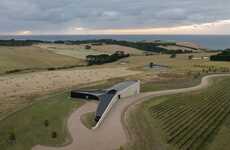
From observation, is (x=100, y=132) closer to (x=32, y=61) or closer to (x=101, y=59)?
(x=32, y=61)

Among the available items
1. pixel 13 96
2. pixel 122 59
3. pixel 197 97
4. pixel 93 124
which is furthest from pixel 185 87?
pixel 122 59

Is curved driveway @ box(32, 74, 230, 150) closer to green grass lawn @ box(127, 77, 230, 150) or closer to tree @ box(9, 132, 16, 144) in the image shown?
green grass lawn @ box(127, 77, 230, 150)

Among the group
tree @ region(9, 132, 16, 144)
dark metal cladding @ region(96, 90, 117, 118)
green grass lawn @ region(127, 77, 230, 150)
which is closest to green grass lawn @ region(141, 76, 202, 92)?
green grass lawn @ region(127, 77, 230, 150)

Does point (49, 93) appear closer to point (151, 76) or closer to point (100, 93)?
point (100, 93)

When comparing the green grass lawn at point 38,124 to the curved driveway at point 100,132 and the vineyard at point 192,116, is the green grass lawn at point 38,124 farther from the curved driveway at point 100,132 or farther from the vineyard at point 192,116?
the vineyard at point 192,116

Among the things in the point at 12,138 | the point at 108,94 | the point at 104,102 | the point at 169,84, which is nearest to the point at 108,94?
the point at 108,94

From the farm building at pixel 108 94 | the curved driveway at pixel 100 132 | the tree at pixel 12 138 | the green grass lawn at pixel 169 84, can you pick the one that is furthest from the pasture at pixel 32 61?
the tree at pixel 12 138
